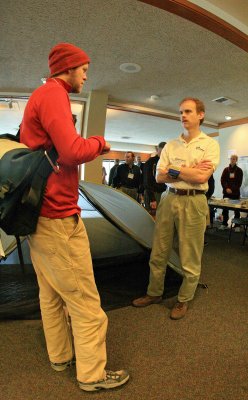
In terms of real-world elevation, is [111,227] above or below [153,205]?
below

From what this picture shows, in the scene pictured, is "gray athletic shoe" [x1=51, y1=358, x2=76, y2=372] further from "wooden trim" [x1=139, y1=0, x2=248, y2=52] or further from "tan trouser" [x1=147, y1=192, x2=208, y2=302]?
"wooden trim" [x1=139, y1=0, x2=248, y2=52]

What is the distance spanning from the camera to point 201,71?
3379 millimetres

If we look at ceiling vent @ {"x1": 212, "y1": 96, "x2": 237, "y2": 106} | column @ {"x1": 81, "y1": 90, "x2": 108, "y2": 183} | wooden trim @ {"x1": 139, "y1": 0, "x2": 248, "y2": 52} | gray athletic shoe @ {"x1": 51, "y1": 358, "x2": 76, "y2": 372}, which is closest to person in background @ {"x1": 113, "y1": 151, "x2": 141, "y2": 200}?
column @ {"x1": 81, "y1": 90, "x2": 108, "y2": 183}

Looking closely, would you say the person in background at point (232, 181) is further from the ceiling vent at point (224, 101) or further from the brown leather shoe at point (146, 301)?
the brown leather shoe at point (146, 301)

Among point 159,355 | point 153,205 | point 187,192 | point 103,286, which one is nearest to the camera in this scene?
point 159,355

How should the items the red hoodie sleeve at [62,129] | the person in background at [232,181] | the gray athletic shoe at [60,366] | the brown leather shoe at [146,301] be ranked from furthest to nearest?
Result: 1. the person in background at [232,181]
2. the brown leather shoe at [146,301]
3. the gray athletic shoe at [60,366]
4. the red hoodie sleeve at [62,129]

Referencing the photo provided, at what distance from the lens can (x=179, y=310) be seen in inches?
66.1

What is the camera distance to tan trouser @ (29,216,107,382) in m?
0.94

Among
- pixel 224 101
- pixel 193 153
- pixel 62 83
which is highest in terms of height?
pixel 224 101

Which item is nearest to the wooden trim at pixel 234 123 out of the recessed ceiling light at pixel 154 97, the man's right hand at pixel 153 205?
the recessed ceiling light at pixel 154 97

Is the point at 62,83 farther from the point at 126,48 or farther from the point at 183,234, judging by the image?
the point at 126,48

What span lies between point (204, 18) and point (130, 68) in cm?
124

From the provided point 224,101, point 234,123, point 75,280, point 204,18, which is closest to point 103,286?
point 75,280

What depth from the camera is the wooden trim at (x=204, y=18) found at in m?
2.06
